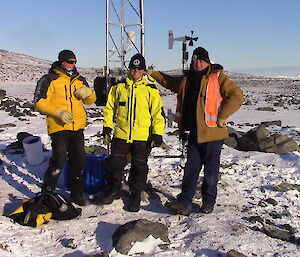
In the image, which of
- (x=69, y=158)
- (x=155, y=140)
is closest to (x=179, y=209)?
(x=155, y=140)

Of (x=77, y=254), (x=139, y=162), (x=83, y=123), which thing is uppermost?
(x=83, y=123)

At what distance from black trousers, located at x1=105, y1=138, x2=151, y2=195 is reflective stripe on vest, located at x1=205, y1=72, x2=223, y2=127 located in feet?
2.82

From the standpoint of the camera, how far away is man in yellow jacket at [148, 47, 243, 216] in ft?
14.4

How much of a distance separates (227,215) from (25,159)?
13.5 ft

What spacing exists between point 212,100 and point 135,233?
5.81 ft

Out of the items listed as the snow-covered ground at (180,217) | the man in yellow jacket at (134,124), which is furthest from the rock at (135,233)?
the man in yellow jacket at (134,124)

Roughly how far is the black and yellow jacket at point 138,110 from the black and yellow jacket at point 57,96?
17.4 inches

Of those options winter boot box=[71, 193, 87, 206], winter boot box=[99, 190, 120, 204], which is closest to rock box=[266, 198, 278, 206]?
winter boot box=[99, 190, 120, 204]

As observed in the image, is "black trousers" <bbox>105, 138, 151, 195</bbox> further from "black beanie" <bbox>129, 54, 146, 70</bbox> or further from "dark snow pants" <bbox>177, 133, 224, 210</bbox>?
"black beanie" <bbox>129, 54, 146, 70</bbox>

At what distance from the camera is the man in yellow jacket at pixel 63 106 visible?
4465mm

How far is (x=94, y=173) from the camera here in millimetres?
5301

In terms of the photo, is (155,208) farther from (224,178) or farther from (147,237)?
(224,178)

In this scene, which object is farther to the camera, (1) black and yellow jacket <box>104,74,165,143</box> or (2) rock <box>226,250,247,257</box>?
(1) black and yellow jacket <box>104,74,165,143</box>

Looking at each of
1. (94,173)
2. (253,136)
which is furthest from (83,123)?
(253,136)
